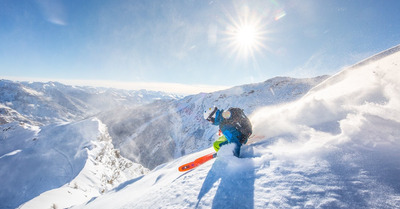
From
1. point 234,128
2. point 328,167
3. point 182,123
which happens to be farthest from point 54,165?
point 182,123

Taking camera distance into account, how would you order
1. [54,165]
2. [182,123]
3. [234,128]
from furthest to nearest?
1. [182,123]
2. [54,165]
3. [234,128]

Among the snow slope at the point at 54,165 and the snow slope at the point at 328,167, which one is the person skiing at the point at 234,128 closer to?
the snow slope at the point at 328,167

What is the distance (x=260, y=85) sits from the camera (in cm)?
6919

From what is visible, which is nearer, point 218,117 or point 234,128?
point 234,128

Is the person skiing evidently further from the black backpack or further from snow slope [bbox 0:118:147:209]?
snow slope [bbox 0:118:147:209]

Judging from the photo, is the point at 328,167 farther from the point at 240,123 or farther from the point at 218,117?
the point at 218,117

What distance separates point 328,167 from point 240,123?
11.3 feet

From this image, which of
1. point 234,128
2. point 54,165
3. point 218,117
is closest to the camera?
point 234,128

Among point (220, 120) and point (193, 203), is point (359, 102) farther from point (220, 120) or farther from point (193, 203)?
point (193, 203)

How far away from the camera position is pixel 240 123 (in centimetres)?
611

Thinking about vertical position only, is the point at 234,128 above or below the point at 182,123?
below

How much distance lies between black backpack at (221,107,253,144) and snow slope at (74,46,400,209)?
4.06 feet

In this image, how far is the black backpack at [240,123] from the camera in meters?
5.93

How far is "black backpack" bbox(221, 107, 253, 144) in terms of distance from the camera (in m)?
5.93
